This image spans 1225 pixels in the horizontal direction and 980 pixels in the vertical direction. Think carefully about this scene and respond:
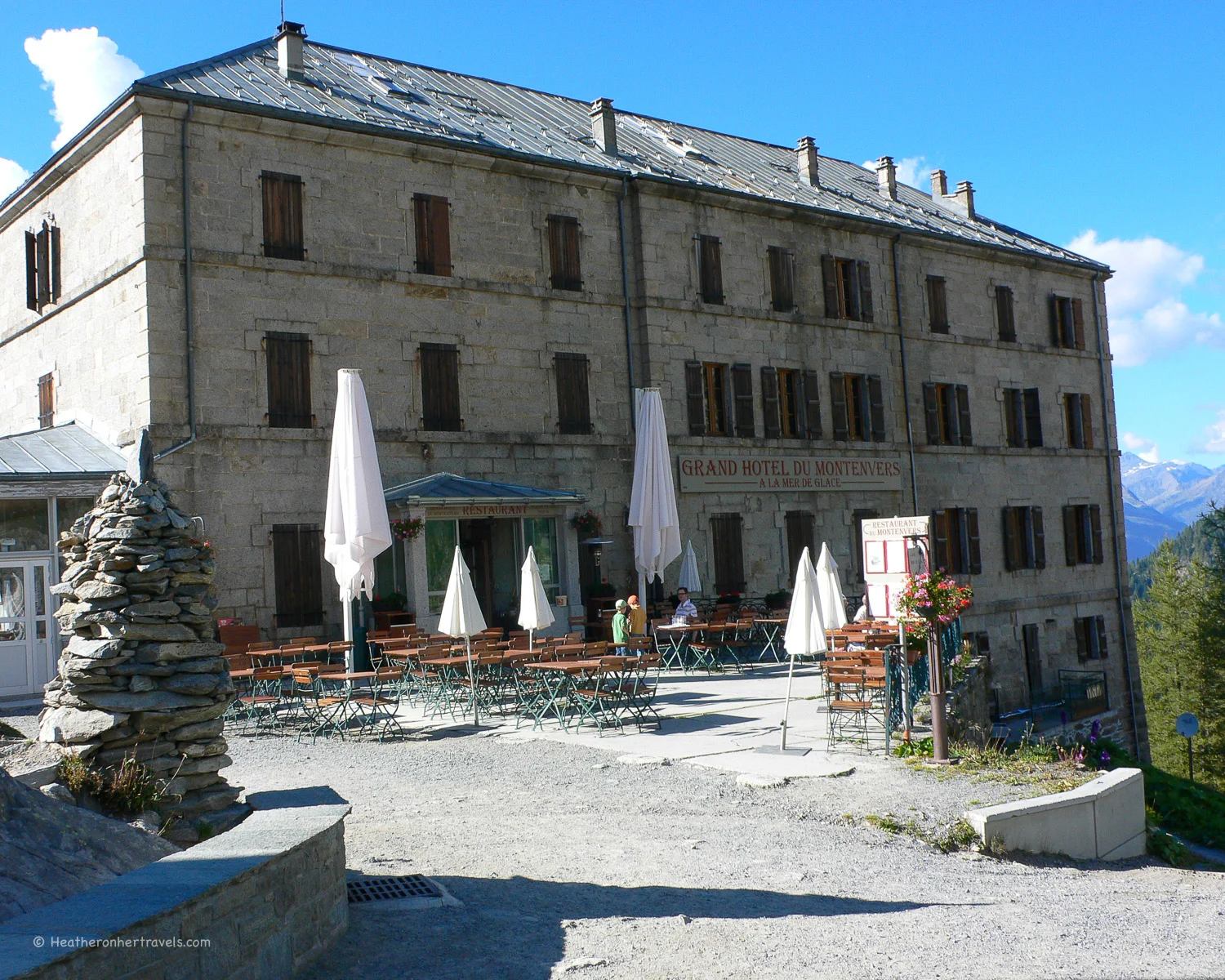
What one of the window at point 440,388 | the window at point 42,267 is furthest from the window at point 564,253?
the window at point 42,267

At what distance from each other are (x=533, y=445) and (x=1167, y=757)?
99.0 feet

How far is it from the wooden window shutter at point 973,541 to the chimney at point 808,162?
9193 millimetres

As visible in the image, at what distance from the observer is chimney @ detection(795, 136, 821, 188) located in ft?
96.0

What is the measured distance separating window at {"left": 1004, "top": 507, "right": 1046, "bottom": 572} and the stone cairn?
25058mm

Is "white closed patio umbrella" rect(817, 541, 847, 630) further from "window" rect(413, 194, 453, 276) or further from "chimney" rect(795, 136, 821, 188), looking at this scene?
"chimney" rect(795, 136, 821, 188)

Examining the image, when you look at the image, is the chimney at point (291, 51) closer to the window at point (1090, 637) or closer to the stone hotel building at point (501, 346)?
the stone hotel building at point (501, 346)

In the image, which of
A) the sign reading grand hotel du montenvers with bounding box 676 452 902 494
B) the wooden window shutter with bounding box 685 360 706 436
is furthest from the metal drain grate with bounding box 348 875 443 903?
the wooden window shutter with bounding box 685 360 706 436

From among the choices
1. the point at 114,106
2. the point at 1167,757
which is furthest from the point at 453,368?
the point at 1167,757

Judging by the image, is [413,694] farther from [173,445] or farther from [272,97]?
[272,97]

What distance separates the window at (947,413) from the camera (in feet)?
92.1

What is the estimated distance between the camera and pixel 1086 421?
3231 cm

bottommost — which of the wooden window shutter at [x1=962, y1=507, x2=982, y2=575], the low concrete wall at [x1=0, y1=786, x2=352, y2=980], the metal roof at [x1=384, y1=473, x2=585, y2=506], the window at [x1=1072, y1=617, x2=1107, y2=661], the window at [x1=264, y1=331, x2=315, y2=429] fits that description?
the window at [x1=1072, y1=617, x2=1107, y2=661]

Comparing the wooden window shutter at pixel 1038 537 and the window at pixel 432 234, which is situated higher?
the window at pixel 432 234

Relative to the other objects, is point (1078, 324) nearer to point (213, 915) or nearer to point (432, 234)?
point (432, 234)
